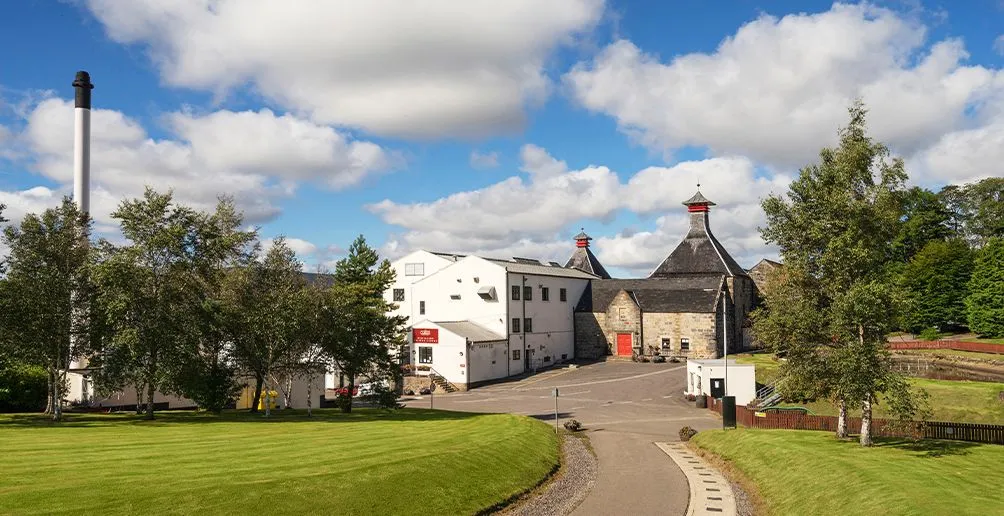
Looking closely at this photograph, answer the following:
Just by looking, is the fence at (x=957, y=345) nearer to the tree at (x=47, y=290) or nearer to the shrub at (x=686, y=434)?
the shrub at (x=686, y=434)

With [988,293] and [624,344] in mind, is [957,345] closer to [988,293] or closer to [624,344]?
[988,293]

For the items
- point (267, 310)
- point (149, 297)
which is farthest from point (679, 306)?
point (149, 297)

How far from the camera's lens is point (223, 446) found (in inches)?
938

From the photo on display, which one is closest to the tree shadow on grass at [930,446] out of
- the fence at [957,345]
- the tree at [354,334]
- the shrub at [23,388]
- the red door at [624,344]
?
the tree at [354,334]

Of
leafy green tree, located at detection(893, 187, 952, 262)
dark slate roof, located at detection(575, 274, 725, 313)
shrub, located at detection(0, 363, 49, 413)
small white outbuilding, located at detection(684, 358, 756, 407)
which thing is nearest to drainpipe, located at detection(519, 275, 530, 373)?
dark slate roof, located at detection(575, 274, 725, 313)

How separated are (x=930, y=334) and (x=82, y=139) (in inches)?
3514

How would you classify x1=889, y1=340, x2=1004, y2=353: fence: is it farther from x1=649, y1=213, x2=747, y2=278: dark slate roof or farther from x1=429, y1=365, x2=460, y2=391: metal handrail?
x1=429, y1=365, x2=460, y2=391: metal handrail

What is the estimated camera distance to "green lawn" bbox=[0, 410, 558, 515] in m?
16.8

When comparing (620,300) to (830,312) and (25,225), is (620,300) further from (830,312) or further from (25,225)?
(25,225)

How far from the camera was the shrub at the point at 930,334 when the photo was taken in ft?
261

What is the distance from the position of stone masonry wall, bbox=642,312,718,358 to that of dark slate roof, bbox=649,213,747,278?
29.9 ft

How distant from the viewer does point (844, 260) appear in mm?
25750

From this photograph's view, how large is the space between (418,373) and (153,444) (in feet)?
120

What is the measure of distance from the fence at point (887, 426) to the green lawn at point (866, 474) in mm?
884
